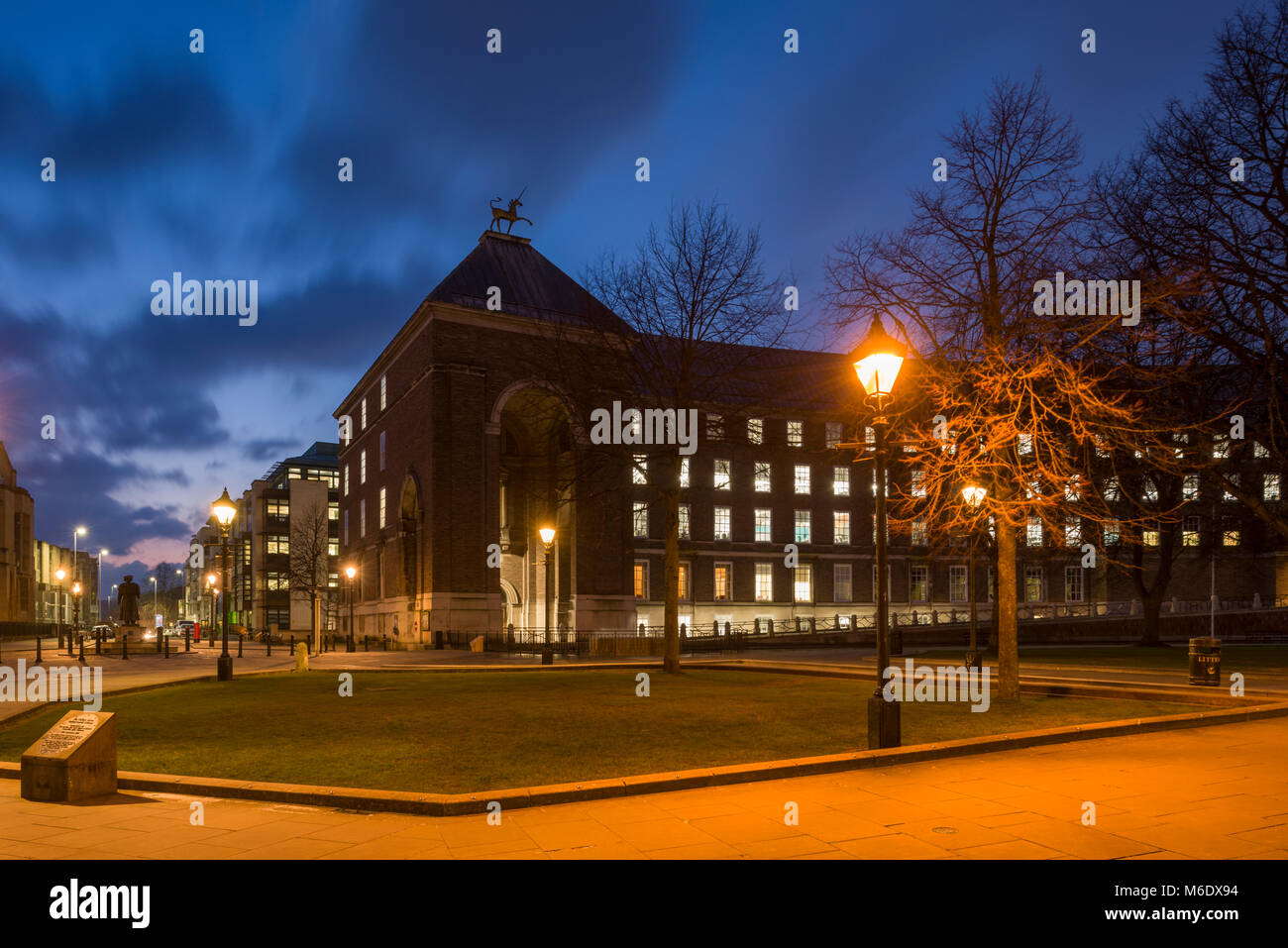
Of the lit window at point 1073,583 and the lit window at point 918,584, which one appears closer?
the lit window at point 918,584

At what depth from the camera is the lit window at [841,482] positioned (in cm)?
6812

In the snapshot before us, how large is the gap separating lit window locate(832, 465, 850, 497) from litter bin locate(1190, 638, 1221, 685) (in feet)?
162

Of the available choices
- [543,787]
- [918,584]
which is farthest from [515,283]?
[543,787]

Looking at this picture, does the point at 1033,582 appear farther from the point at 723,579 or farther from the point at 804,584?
the point at 723,579

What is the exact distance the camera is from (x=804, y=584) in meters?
65.8

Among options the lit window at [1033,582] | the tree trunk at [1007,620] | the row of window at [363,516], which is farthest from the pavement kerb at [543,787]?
the lit window at [1033,582]

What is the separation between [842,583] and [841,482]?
7.50 metres

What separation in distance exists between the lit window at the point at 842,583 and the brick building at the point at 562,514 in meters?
0.14

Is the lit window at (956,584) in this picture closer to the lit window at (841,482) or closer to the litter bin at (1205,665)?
the lit window at (841,482)

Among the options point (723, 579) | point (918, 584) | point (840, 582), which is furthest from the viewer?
point (918, 584)

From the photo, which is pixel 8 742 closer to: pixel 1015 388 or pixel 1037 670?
pixel 1015 388

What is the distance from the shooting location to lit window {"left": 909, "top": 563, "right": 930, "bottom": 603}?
68188 millimetres

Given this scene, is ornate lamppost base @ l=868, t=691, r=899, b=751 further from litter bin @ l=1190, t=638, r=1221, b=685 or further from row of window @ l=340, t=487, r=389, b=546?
row of window @ l=340, t=487, r=389, b=546
